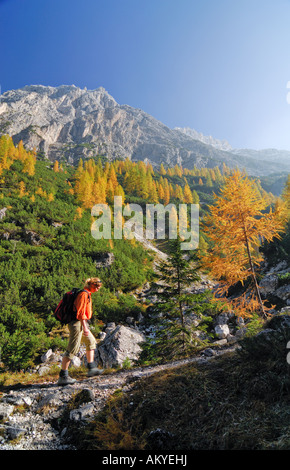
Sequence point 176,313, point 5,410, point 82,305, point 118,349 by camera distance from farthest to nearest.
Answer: point 118,349 < point 176,313 < point 82,305 < point 5,410

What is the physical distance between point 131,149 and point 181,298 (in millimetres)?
197897

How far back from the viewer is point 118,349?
11.0 m

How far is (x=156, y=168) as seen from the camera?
172 m

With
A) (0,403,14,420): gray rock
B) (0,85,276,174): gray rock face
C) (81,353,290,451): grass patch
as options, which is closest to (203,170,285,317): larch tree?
(81,353,290,451): grass patch

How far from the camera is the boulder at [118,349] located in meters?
10.5

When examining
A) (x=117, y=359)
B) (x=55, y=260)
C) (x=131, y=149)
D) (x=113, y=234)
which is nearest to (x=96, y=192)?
(x=113, y=234)

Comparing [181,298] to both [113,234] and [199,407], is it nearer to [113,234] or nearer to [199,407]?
[199,407]

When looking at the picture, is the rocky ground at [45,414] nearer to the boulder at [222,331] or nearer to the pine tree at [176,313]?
the pine tree at [176,313]

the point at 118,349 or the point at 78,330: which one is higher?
the point at 78,330

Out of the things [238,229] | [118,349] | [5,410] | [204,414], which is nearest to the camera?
[204,414]

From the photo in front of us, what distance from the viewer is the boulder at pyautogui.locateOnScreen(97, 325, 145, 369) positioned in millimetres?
10531

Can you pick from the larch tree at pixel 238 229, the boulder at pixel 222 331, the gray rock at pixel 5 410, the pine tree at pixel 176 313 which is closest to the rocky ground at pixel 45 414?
the gray rock at pixel 5 410

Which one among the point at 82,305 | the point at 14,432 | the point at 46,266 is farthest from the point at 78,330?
the point at 46,266

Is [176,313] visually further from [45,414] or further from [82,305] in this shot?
[45,414]
